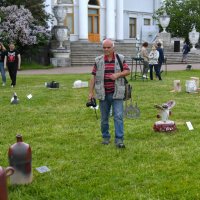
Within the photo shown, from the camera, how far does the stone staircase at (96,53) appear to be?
109ft

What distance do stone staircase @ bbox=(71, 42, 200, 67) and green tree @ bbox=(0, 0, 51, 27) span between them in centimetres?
325

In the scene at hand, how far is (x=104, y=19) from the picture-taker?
4475cm

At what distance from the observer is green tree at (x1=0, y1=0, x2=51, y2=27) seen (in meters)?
31.6

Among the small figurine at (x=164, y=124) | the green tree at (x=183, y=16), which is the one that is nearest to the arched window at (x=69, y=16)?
the green tree at (x=183, y=16)

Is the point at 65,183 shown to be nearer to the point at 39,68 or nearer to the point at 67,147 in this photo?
the point at 67,147

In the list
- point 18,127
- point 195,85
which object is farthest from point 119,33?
point 18,127

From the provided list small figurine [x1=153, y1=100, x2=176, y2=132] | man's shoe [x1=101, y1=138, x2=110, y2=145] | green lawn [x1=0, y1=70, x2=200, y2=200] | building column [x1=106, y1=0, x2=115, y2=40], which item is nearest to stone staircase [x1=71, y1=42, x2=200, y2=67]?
building column [x1=106, y1=0, x2=115, y2=40]

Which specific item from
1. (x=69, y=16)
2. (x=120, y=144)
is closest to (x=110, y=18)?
(x=69, y=16)

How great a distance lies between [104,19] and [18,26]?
16.3 metres

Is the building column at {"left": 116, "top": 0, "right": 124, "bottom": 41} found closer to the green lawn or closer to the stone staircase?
the stone staircase

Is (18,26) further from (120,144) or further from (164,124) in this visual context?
(120,144)

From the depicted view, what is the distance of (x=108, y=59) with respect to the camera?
7.20 m

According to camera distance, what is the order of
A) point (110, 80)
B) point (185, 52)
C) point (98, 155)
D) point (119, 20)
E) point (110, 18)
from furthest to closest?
1. point (119, 20)
2. point (110, 18)
3. point (185, 52)
4. point (110, 80)
5. point (98, 155)

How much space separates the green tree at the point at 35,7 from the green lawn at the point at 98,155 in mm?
20917
